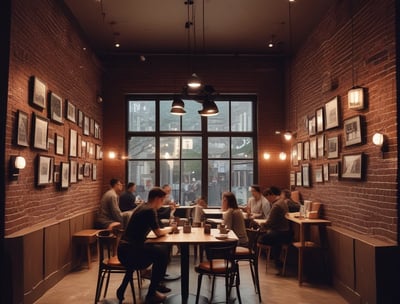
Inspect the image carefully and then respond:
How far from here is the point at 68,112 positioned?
21.8 ft

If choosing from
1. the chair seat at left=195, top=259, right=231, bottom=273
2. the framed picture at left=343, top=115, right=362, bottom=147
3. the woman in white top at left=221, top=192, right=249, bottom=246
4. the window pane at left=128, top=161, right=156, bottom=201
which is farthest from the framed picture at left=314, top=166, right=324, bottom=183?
the window pane at left=128, top=161, right=156, bottom=201

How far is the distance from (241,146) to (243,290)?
5004mm

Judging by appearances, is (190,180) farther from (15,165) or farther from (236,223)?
(15,165)

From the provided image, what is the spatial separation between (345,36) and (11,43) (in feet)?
14.8

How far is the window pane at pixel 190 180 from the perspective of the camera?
9789 millimetres

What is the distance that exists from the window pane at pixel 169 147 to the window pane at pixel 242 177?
1.46m

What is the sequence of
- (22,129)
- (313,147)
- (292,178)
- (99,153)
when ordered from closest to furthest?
(22,129), (313,147), (292,178), (99,153)

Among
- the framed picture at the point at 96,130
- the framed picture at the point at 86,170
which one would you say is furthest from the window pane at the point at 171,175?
the framed picture at the point at 86,170

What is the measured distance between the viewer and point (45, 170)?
5.53 metres

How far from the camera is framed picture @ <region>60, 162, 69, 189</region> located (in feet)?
20.6

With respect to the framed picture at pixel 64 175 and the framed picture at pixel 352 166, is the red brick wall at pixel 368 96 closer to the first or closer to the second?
the framed picture at pixel 352 166

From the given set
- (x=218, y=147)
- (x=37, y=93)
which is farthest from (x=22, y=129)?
(x=218, y=147)

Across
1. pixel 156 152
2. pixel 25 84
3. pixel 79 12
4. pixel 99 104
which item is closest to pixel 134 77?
pixel 99 104

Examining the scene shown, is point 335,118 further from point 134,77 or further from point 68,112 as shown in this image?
point 134,77
